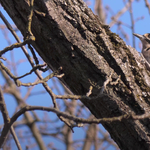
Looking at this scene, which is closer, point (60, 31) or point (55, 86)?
point (60, 31)

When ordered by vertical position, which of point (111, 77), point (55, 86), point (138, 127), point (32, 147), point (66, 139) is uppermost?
point (55, 86)

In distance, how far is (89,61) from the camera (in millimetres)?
1891

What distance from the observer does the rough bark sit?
1891 millimetres

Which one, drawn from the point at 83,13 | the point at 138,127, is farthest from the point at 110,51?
the point at 138,127

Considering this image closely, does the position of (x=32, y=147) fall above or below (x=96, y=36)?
above

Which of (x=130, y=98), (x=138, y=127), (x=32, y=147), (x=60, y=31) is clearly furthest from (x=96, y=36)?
(x=32, y=147)

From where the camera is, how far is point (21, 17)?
1.97m

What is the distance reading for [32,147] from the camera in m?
7.23

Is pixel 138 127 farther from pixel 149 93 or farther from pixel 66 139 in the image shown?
pixel 66 139

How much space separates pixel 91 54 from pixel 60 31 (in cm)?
30

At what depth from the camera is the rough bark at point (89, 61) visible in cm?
189

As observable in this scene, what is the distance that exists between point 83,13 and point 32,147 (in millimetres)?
6041

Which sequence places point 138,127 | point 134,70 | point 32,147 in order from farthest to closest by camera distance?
point 32,147, point 134,70, point 138,127

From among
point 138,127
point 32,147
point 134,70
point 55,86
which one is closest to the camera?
point 138,127
